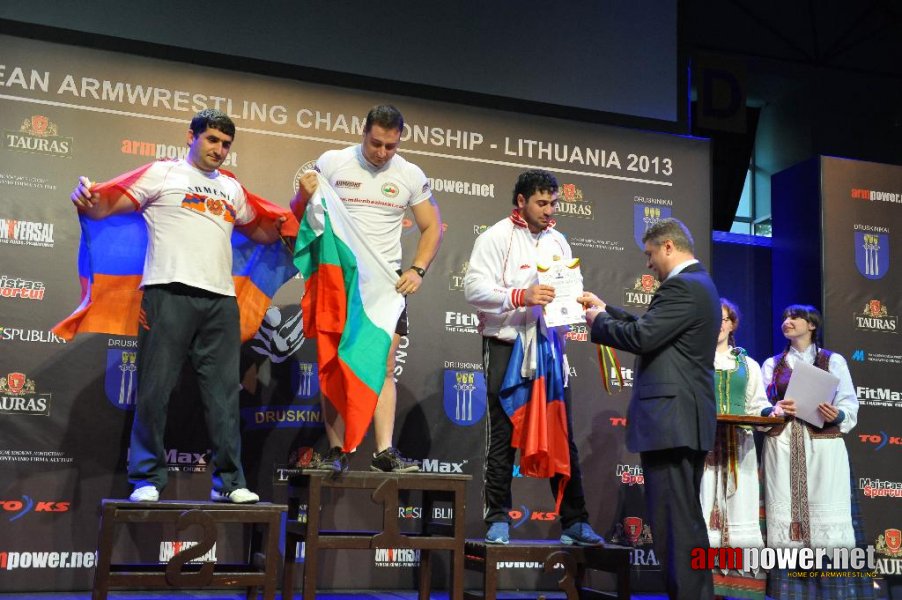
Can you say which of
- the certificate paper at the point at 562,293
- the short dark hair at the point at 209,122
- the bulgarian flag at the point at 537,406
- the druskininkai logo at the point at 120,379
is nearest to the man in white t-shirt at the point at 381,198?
the short dark hair at the point at 209,122

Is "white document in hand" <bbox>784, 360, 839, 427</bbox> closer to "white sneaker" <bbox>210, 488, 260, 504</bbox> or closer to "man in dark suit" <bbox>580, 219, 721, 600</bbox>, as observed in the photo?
"man in dark suit" <bbox>580, 219, 721, 600</bbox>

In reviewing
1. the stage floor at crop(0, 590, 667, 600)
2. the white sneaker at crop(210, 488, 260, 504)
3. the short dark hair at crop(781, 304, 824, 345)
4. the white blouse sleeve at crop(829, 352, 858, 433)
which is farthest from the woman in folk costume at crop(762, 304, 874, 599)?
the white sneaker at crop(210, 488, 260, 504)

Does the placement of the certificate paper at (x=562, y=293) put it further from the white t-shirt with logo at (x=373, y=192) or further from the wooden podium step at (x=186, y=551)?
the wooden podium step at (x=186, y=551)

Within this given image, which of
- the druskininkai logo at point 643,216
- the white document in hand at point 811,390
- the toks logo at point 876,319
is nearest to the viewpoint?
Answer: the white document in hand at point 811,390

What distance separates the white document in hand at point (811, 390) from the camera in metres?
5.02

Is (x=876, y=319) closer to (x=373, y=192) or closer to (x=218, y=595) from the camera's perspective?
(x=373, y=192)

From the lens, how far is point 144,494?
3.49m

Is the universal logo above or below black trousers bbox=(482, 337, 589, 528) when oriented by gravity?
above

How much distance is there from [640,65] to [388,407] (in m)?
3.55

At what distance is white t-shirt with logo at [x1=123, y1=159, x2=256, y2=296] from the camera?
12.2 feet

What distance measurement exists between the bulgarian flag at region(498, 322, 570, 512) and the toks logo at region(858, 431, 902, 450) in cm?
304

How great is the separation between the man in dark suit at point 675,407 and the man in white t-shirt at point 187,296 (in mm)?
1576

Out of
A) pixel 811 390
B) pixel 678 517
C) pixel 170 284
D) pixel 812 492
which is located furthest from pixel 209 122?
pixel 812 492

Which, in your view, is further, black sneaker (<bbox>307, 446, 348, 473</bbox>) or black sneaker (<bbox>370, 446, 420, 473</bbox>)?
black sneaker (<bbox>370, 446, 420, 473</bbox>)
